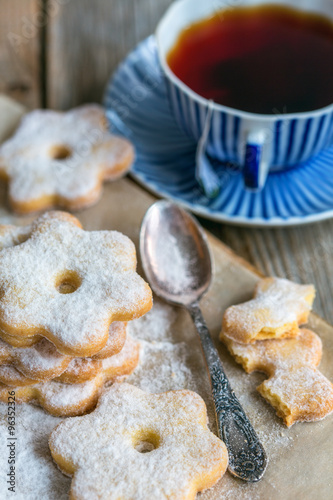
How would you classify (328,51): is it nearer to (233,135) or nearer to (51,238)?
(233,135)

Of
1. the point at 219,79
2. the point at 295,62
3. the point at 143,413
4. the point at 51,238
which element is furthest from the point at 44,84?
the point at 143,413

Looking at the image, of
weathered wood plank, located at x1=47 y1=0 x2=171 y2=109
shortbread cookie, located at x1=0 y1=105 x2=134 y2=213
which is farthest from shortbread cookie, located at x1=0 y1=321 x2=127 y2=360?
weathered wood plank, located at x1=47 y1=0 x2=171 y2=109

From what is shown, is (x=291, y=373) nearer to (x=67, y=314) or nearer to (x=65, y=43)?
(x=67, y=314)

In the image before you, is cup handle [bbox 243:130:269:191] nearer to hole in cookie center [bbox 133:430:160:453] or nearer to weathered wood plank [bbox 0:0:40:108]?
hole in cookie center [bbox 133:430:160:453]

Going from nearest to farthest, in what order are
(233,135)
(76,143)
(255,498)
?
(255,498), (233,135), (76,143)

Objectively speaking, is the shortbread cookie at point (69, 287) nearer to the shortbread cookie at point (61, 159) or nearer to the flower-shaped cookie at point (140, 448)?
the flower-shaped cookie at point (140, 448)

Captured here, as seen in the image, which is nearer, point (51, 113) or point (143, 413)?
point (143, 413)
